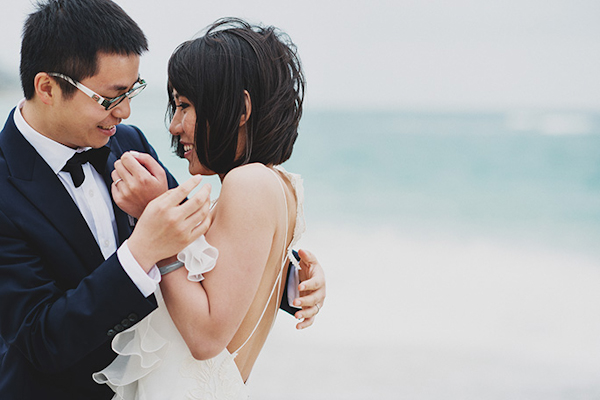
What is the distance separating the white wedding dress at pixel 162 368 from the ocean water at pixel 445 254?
10.0 feet

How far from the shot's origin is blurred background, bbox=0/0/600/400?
22.2 ft

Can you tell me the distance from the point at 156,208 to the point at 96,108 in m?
0.41

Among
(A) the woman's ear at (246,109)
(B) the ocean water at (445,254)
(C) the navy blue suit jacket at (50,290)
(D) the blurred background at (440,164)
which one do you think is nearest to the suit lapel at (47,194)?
(C) the navy blue suit jacket at (50,290)

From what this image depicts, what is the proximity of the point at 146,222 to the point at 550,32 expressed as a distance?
11.8m

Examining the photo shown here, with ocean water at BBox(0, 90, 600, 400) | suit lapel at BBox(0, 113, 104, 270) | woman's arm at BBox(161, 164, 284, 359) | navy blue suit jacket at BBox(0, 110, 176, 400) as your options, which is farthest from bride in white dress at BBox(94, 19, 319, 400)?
ocean water at BBox(0, 90, 600, 400)

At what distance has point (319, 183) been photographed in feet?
37.0

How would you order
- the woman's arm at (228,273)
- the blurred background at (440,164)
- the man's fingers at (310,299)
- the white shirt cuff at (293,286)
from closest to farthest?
1. the woman's arm at (228,273)
2. the man's fingers at (310,299)
3. the white shirt cuff at (293,286)
4. the blurred background at (440,164)

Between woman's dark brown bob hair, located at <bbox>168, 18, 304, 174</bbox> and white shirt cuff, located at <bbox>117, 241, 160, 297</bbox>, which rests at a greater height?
woman's dark brown bob hair, located at <bbox>168, 18, 304, 174</bbox>

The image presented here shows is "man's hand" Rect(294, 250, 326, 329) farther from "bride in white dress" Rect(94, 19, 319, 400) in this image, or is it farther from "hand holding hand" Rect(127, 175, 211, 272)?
"hand holding hand" Rect(127, 175, 211, 272)

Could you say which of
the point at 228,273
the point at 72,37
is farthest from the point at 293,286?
the point at 72,37

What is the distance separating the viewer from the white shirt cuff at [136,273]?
1333 millimetres

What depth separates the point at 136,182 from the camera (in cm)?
141

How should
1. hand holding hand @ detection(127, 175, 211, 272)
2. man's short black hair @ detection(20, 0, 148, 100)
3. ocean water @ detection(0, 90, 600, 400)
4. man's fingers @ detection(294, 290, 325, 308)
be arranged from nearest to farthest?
hand holding hand @ detection(127, 175, 211, 272)
man's short black hair @ detection(20, 0, 148, 100)
man's fingers @ detection(294, 290, 325, 308)
ocean water @ detection(0, 90, 600, 400)

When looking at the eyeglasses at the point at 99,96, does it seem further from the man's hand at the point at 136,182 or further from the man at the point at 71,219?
the man's hand at the point at 136,182
